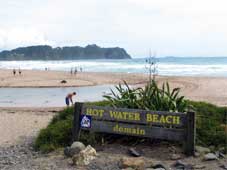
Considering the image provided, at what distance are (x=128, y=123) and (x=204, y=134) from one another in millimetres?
1521

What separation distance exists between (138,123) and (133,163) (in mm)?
1174

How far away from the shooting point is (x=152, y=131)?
8.10 m

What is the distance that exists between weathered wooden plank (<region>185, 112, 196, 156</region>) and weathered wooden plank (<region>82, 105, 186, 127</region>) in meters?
0.10

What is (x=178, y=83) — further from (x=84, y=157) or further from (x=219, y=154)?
(x=84, y=157)

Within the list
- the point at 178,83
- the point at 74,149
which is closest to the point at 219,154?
the point at 74,149

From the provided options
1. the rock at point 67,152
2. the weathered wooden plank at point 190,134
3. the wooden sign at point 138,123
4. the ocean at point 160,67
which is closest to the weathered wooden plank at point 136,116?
the wooden sign at point 138,123

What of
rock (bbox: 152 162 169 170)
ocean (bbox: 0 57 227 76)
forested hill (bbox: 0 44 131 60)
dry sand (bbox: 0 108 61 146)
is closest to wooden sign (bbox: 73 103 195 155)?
rock (bbox: 152 162 169 170)

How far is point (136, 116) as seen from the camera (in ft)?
26.8

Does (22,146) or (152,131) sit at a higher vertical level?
(152,131)

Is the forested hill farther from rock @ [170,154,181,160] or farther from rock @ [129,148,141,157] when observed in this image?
rock @ [170,154,181,160]

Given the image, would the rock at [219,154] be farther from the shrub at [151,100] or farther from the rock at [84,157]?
the rock at [84,157]

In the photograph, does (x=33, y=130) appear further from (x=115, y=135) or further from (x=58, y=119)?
(x=115, y=135)

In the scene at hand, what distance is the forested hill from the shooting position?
153425mm

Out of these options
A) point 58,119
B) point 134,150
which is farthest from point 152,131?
point 58,119
